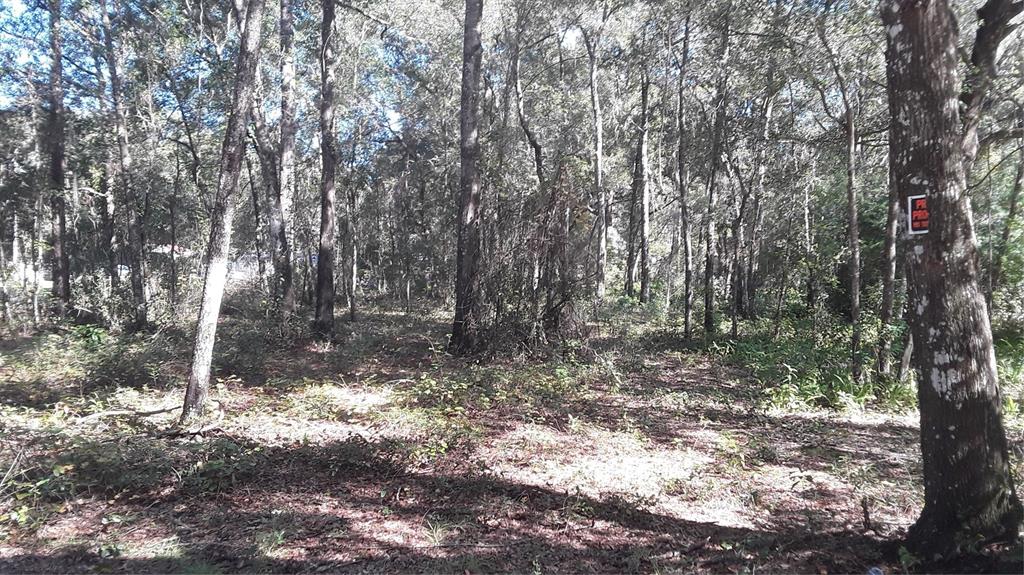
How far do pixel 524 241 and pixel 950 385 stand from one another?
691cm

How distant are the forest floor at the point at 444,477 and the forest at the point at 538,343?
0.11 feet

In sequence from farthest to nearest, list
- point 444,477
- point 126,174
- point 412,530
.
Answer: point 126,174, point 444,477, point 412,530

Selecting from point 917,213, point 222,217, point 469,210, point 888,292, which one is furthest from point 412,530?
point 888,292

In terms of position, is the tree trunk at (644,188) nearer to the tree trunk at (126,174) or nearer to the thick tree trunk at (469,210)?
the thick tree trunk at (469,210)

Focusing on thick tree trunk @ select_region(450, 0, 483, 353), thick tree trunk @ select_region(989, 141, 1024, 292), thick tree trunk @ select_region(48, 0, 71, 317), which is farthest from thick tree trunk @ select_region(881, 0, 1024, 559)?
thick tree trunk @ select_region(48, 0, 71, 317)

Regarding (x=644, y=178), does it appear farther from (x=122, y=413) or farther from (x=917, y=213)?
(x=122, y=413)

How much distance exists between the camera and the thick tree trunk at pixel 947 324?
2990 millimetres

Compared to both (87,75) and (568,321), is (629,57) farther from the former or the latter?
(87,75)

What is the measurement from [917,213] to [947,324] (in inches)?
26.8

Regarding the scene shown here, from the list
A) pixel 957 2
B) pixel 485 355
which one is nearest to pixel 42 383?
pixel 485 355

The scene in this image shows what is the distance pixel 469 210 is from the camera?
10047 mm

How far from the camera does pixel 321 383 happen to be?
26.9 feet

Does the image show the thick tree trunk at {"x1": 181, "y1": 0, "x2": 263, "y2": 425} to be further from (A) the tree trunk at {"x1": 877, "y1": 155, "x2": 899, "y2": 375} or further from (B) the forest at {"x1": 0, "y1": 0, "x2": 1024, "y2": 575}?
(A) the tree trunk at {"x1": 877, "y1": 155, "x2": 899, "y2": 375}

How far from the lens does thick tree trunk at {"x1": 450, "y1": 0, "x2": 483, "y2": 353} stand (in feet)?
32.1
